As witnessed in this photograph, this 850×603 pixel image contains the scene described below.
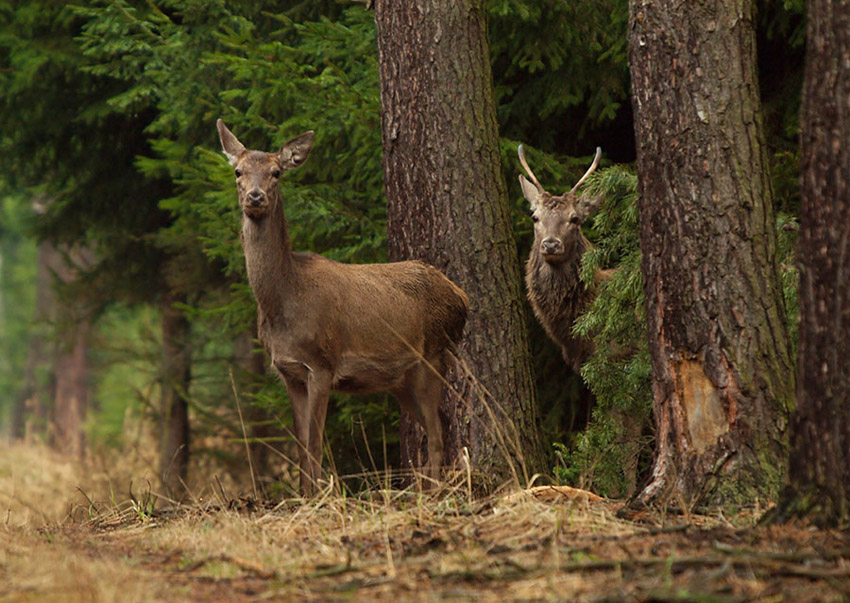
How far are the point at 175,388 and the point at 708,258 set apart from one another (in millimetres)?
11012

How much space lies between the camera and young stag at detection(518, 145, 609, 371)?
33.3 ft

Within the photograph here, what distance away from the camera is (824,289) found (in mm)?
5094

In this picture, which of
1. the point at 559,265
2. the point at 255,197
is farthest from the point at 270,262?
the point at 559,265

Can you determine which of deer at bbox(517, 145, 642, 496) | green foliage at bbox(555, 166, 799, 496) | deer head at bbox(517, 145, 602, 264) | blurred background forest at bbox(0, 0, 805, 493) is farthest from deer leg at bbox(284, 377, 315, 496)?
deer head at bbox(517, 145, 602, 264)

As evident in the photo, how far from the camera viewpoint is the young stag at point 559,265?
1014 cm

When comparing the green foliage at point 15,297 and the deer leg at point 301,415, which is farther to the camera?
the green foliage at point 15,297

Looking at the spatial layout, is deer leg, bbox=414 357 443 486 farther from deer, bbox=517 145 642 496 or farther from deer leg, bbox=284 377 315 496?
deer, bbox=517 145 642 496

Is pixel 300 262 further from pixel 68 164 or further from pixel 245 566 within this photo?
pixel 68 164

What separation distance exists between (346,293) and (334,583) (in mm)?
3633

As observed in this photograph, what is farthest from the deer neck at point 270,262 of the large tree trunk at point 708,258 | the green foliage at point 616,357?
the large tree trunk at point 708,258

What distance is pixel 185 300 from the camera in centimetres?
1652

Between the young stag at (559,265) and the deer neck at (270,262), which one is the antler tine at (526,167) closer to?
the young stag at (559,265)

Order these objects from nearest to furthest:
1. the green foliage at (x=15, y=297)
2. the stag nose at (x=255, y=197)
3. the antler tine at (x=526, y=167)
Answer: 1. the stag nose at (x=255, y=197)
2. the antler tine at (x=526, y=167)
3. the green foliage at (x=15, y=297)

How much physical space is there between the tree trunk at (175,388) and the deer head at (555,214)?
7105mm
